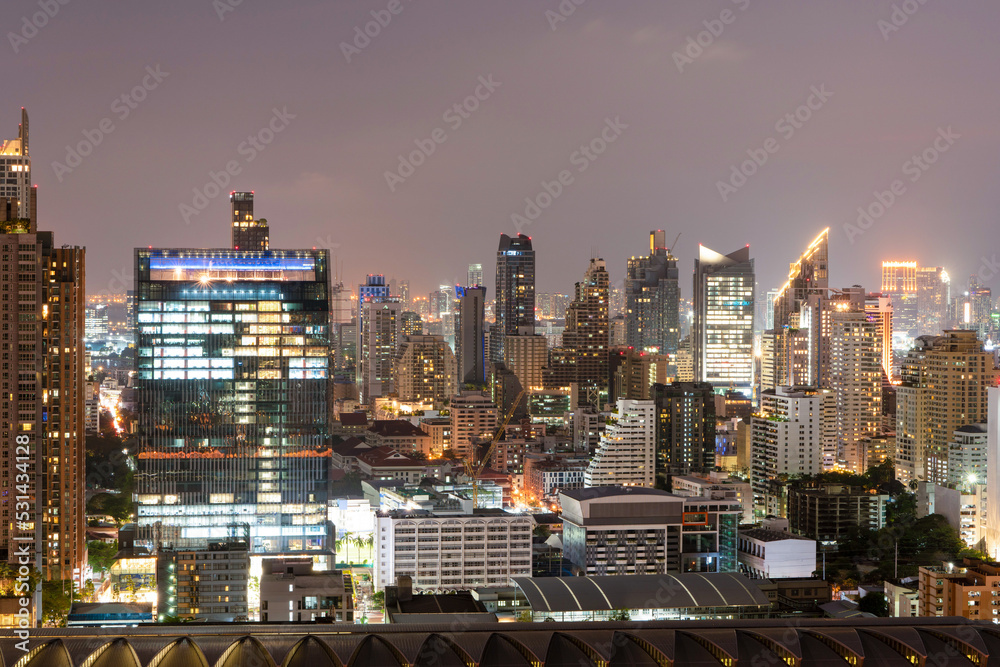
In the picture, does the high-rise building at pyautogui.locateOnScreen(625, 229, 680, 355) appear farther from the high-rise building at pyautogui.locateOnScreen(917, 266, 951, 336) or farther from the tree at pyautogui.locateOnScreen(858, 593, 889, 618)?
the tree at pyautogui.locateOnScreen(858, 593, 889, 618)

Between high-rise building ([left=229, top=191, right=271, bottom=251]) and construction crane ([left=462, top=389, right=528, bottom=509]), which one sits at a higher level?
high-rise building ([left=229, top=191, right=271, bottom=251])

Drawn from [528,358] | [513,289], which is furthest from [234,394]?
[513,289]

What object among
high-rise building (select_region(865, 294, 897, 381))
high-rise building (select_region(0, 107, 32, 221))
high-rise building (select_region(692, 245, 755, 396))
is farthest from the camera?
high-rise building (select_region(692, 245, 755, 396))

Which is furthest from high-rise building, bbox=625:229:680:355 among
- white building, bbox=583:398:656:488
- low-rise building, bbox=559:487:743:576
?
low-rise building, bbox=559:487:743:576

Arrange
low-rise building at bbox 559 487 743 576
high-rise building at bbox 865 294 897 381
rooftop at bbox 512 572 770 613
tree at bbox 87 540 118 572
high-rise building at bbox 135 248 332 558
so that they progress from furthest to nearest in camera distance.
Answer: high-rise building at bbox 865 294 897 381 → high-rise building at bbox 135 248 332 558 → low-rise building at bbox 559 487 743 576 → tree at bbox 87 540 118 572 → rooftop at bbox 512 572 770 613

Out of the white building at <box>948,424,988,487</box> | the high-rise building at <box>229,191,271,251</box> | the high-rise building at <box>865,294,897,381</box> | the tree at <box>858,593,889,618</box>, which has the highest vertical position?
the high-rise building at <box>229,191,271,251</box>

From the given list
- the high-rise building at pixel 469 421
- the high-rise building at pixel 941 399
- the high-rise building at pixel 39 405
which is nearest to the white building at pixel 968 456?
the high-rise building at pixel 941 399

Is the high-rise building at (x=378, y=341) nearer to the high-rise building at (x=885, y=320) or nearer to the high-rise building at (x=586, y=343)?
the high-rise building at (x=586, y=343)
